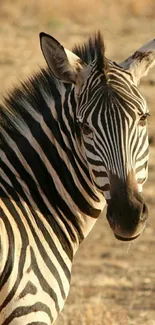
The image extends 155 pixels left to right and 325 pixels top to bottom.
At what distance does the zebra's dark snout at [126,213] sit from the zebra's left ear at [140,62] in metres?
0.89

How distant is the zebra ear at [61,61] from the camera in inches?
229

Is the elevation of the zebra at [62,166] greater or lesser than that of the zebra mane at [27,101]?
lesser

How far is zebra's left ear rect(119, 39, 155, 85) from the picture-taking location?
234 inches

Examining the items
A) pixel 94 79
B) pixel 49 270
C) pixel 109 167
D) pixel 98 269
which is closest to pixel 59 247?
pixel 49 270

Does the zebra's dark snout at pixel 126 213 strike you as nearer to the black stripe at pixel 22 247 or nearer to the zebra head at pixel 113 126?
the zebra head at pixel 113 126

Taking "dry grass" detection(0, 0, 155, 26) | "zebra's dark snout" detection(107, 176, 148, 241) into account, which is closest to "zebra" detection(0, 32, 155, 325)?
"zebra's dark snout" detection(107, 176, 148, 241)

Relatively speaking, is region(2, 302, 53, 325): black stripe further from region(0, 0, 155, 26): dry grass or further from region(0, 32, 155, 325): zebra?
region(0, 0, 155, 26): dry grass

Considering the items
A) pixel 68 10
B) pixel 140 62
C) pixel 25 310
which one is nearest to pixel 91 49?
pixel 140 62

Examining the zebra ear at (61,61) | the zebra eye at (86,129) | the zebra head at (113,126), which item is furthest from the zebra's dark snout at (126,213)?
the zebra ear at (61,61)

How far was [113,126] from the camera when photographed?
5500mm

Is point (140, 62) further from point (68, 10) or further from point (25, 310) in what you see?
point (68, 10)

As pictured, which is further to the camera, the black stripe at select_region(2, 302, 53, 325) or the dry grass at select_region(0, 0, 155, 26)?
the dry grass at select_region(0, 0, 155, 26)

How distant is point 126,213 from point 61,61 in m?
1.08

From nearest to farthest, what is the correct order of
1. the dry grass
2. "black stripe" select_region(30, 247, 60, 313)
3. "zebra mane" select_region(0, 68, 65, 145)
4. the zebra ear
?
"black stripe" select_region(30, 247, 60, 313)
the zebra ear
"zebra mane" select_region(0, 68, 65, 145)
the dry grass
